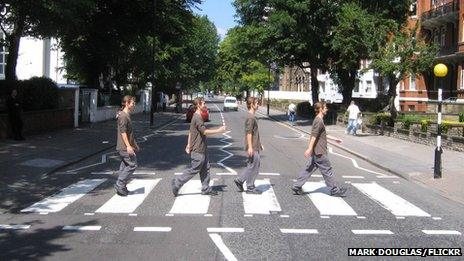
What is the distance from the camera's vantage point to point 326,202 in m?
10.7

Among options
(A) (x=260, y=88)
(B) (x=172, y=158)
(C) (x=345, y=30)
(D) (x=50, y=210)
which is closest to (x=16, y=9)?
(B) (x=172, y=158)

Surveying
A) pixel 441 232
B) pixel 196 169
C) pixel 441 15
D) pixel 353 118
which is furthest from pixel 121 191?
pixel 441 15

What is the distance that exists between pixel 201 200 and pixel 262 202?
1.08 meters

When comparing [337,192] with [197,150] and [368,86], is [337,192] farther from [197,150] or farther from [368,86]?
[368,86]

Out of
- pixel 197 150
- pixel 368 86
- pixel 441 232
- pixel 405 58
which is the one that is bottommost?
pixel 441 232

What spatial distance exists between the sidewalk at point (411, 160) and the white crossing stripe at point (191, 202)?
4982 millimetres

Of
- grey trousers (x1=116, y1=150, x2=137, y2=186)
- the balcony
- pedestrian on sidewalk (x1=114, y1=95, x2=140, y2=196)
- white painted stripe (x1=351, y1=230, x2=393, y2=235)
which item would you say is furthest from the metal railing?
white painted stripe (x1=351, y1=230, x2=393, y2=235)

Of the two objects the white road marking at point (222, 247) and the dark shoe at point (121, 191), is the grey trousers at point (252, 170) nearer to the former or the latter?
the dark shoe at point (121, 191)

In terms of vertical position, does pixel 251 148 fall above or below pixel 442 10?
below

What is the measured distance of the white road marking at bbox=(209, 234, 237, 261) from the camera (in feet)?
22.6

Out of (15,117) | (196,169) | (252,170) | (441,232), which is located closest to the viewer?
(441,232)

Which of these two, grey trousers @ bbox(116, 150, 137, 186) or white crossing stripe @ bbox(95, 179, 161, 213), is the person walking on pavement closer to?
white crossing stripe @ bbox(95, 179, 161, 213)

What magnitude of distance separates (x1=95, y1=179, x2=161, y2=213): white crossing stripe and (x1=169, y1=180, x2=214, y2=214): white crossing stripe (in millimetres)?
669

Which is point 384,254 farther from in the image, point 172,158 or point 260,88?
point 260,88
